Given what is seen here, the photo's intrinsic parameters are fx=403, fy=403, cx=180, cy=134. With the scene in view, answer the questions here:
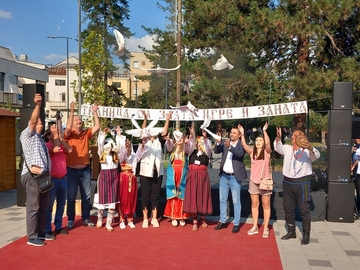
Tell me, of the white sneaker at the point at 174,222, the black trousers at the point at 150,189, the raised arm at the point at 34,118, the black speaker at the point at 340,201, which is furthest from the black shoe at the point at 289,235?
the raised arm at the point at 34,118

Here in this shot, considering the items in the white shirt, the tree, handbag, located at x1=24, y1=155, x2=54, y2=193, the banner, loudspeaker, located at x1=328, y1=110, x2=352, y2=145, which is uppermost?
the tree

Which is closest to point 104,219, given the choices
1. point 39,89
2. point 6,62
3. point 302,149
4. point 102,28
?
point 39,89

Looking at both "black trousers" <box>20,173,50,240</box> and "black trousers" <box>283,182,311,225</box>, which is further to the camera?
"black trousers" <box>283,182,311,225</box>

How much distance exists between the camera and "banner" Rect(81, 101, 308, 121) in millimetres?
6930

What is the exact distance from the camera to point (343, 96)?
7121mm

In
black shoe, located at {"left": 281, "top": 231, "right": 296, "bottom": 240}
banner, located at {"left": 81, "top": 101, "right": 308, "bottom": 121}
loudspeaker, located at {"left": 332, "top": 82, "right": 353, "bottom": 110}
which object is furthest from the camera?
loudspeaker, located at {"left": 332, "top": 82, "right": 353, "bottom": 110}

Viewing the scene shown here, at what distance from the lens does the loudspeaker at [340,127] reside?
715 centimetres

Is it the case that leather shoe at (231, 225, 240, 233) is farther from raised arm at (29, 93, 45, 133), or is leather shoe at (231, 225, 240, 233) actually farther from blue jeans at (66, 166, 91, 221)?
raised arm at (29, 93, 45, 133)

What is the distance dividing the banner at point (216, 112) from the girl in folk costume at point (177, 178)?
576 millimetres

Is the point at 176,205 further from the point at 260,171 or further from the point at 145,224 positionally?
the point at 260,171

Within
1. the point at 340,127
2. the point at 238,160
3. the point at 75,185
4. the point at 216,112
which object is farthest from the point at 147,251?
the point at 340,127

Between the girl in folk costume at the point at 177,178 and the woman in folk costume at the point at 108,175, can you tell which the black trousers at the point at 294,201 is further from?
the woman in folk costume at the point at 108,175

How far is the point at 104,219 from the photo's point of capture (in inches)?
280

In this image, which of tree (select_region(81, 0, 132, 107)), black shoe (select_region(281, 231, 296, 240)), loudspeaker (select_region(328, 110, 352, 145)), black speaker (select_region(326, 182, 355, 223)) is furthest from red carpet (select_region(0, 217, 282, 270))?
tree (select_region(81, 0, 132, 107))
